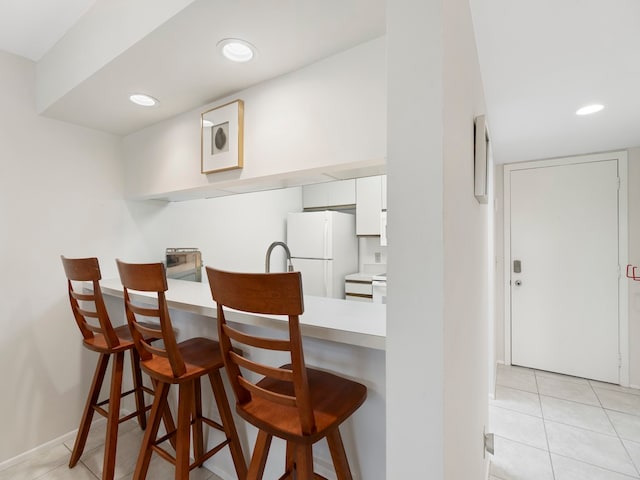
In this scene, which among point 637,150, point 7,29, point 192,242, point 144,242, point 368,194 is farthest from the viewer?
point 368,194

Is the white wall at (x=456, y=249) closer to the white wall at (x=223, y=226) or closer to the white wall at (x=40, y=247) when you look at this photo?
the white wall at (x=223, y=226)

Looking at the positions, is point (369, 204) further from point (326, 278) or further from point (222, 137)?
point (222, 137)

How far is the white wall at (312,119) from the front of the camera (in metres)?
1.15

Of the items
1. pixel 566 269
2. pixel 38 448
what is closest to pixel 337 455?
pixel 38 448

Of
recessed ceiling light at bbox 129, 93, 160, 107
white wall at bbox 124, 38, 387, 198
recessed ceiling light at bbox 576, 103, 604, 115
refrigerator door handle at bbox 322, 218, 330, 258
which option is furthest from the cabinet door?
recessed ceiling light at bbox 129, 93, 160, 107

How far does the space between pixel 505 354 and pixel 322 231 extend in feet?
8.05

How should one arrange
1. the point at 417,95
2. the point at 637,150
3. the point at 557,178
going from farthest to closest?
1. the point at 557,178
2. the point at 637,150
3. the point at 417,95

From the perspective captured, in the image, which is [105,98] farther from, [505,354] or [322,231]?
[505,354]

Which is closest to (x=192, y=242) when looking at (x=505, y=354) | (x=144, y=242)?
(x=144, y=242)

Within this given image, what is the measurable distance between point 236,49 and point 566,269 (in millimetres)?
3490

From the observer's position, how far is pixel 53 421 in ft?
6.37

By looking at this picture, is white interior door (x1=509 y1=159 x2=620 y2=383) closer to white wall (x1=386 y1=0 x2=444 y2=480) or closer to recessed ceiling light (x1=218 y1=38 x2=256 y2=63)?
recessed ceiling light (x1=218 y1=38 x2=256 y2=63)

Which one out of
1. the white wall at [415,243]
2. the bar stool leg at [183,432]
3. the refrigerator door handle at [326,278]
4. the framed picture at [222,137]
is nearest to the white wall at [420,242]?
the white wall at [415,243]

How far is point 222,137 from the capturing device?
1.59 meters
